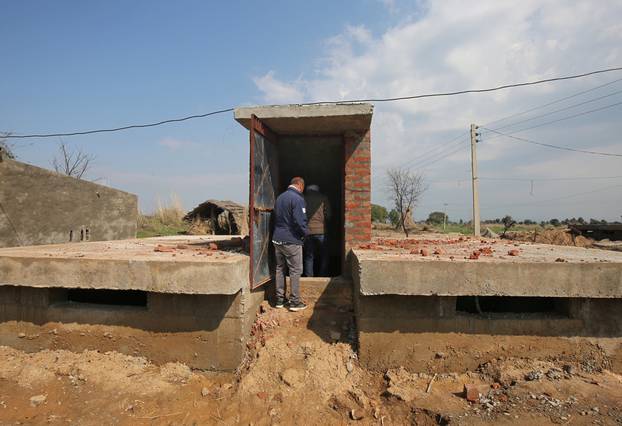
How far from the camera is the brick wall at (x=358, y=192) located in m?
5.60

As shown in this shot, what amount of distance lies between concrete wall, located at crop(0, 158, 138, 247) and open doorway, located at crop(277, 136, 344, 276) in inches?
223

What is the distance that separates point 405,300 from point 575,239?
14.6 meters

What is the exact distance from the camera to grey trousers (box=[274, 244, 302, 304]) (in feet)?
15.8

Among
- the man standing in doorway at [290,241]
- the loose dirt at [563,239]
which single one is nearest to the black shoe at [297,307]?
the man standing in doorway at [290,241]

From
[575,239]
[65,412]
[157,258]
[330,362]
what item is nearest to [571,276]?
[330,362]

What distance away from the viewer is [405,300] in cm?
406

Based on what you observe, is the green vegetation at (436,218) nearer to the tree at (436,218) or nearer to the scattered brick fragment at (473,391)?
the tree at (436,218)

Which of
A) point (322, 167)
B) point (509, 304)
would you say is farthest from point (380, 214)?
point (509, 304)

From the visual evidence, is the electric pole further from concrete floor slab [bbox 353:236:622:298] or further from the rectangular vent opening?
concrete floor slab [bbox 353:236:622:298]

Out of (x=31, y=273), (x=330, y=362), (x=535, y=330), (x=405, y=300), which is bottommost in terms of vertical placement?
(x=330, y=362)

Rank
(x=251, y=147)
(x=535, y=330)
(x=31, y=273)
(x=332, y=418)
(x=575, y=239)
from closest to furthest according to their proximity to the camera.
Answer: (x=332, y=418)
(x=535, y=330)
(x=31, y=273)
(x=251, y=147)
(x=575, y=239)

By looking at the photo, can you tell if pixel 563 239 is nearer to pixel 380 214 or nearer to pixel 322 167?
pixel 322 167

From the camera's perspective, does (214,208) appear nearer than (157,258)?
No

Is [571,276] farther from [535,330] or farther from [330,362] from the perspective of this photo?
[330,362]
